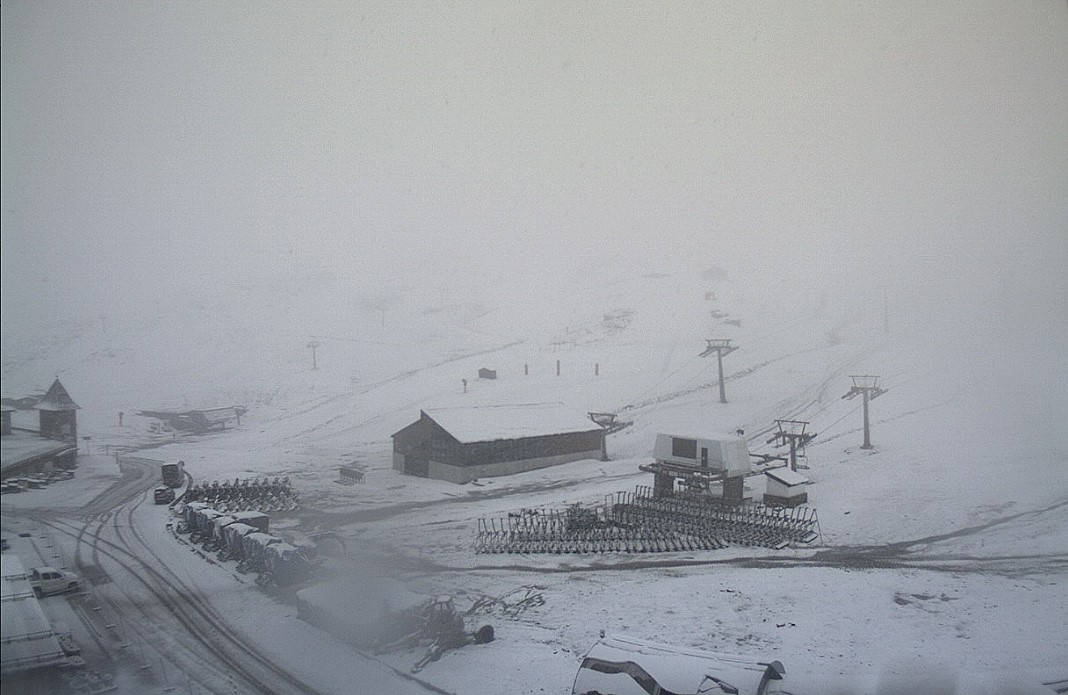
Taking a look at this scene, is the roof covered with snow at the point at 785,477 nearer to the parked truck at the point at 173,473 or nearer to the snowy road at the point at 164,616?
the snowy road at the point at 164,616

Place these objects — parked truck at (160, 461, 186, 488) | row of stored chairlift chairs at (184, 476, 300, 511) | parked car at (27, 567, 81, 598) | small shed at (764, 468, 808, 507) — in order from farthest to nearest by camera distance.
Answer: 1. small shed at (764, 468, 808, 507)
2. row of stored chairlift chairs at (184, 476, 300, 511)
3. parked truck at (160, 461, 186, 488)
4. parked car at (27, 567, 81, 598)

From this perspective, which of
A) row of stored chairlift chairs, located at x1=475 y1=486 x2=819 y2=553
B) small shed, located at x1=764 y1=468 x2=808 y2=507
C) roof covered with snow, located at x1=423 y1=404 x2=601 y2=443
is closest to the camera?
row of stored chairlift chairs, located at x1=475 y1=486 x2=819 y2=553

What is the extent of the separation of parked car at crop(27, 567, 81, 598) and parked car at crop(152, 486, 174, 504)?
272 centimetres

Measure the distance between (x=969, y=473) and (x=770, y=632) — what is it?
1367 centimetres

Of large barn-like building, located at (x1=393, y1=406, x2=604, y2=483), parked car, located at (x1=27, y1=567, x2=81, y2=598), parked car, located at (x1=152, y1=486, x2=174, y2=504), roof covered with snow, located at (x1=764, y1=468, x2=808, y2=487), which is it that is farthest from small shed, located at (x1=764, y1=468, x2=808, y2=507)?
parked car, located at (x1=27, y1=567, x2=81, y2=598)

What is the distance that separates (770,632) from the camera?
10047 millimetres

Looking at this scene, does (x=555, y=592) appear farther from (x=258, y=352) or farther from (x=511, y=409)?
(x=511, y=409)

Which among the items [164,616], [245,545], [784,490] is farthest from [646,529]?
[164,616]

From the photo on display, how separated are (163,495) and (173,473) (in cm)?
82

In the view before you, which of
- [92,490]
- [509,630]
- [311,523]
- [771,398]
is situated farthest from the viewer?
[771,398]

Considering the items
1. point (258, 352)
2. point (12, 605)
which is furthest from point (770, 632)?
point (258, 352)

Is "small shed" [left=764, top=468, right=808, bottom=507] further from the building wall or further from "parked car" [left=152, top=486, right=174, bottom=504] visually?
the building wall

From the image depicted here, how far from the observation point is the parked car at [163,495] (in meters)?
9.33

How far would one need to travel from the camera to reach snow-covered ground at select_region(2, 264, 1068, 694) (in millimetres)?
8945
